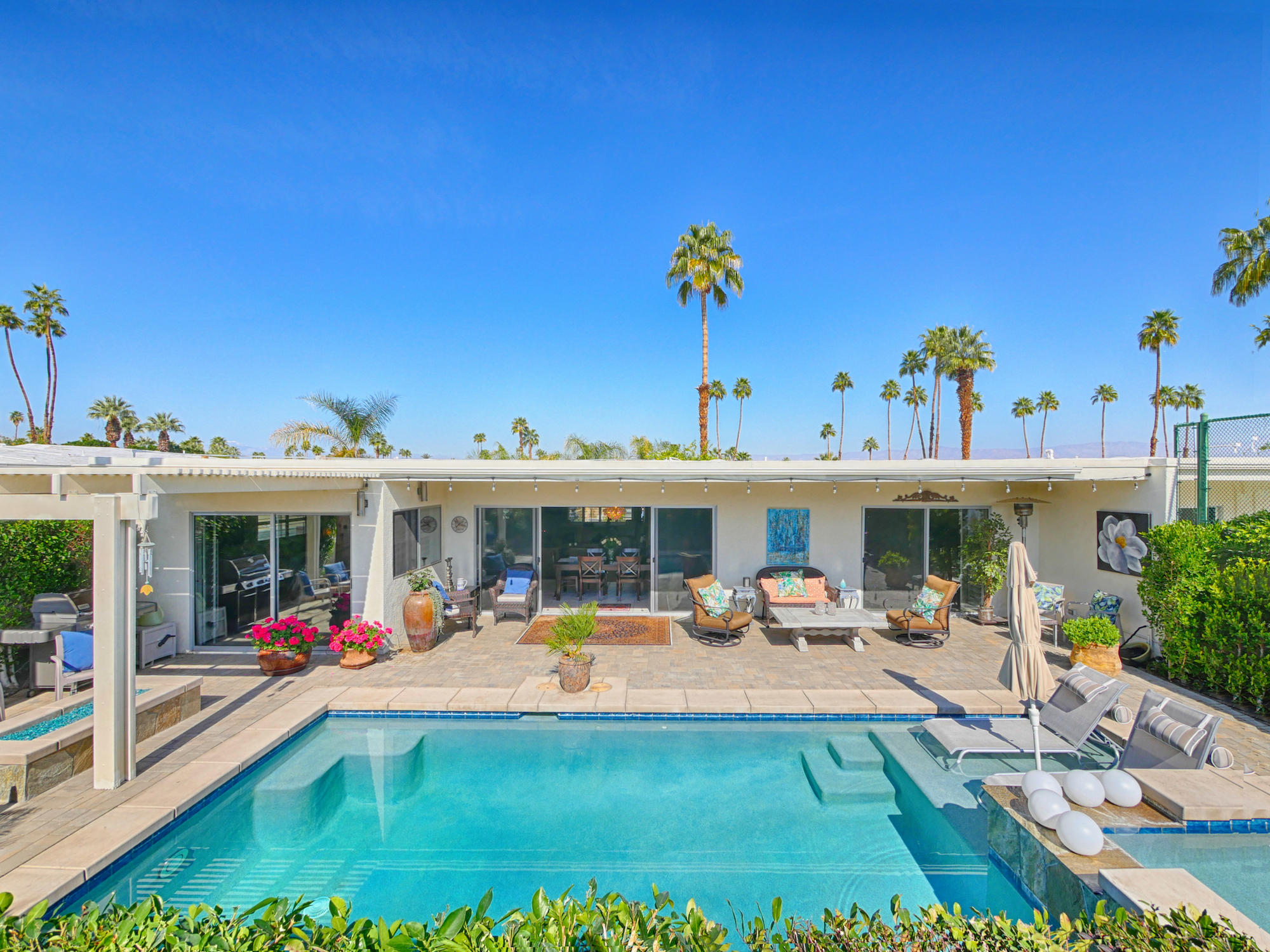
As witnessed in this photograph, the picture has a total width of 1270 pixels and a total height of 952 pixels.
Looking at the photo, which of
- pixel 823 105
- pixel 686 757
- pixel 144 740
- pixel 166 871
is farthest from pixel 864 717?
pixel 823 105

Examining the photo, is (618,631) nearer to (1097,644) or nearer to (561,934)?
(1097,644)

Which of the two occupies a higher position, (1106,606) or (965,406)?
(965,406)

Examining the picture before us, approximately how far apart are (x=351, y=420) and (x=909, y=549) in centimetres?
1370

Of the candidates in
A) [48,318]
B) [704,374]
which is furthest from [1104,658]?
[48,318]

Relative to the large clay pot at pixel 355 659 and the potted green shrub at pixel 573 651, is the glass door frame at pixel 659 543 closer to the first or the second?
the potted green shrub at pixel 573 651

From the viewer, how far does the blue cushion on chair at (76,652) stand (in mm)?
6578

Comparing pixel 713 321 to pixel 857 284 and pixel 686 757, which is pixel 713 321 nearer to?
pixel 857 284

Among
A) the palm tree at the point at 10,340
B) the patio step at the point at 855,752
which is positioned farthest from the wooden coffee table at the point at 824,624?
the palm tree at the point at 10,340

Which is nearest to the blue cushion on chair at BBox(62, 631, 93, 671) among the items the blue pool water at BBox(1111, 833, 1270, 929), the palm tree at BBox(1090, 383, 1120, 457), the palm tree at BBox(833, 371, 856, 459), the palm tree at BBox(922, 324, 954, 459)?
the blue pool water at BBox(1111, 833, 1270, 929)

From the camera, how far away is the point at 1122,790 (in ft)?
13.9

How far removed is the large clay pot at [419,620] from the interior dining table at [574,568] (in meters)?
3.02

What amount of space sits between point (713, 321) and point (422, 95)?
515 inches

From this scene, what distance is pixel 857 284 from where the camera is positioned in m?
18.0

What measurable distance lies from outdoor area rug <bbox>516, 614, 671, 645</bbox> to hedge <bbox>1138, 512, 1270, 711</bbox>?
A: 6.85 metres
